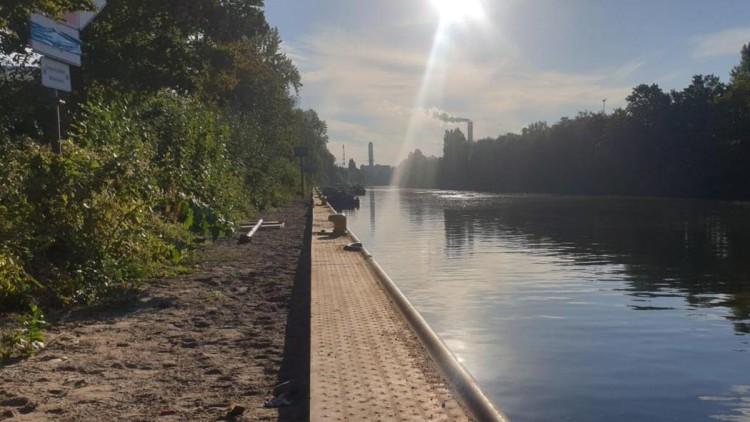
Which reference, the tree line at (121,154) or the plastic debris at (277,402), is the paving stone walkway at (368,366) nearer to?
the plastic debris at (277,402)

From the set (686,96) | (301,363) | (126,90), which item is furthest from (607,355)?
(686,96)

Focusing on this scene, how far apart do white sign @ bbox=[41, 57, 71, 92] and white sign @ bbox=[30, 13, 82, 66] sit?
0.09 metres

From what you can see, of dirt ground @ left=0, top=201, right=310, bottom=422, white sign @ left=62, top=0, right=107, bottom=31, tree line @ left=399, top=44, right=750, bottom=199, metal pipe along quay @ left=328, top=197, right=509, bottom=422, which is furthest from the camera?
tree line @ left=399, top=44, right=750, bottom=199

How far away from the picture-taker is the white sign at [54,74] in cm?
925

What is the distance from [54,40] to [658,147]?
246 ft

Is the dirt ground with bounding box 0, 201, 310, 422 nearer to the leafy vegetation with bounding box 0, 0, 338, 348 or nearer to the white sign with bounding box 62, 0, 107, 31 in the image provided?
the leafy vegetation with bounding box 0, 0, 338, 348

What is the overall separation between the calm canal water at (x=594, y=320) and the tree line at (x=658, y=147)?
47.1 metres

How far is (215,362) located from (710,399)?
4.64 metres

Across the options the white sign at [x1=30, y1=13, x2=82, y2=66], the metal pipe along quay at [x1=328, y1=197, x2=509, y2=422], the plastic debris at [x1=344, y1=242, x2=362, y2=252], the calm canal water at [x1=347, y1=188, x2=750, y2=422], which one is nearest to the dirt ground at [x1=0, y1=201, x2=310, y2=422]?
the metal pipe along quay at [x1=328, y1=197, x2=509, y2=422]

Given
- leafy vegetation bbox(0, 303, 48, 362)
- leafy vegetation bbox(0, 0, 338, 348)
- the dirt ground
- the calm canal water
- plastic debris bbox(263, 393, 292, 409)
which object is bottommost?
the calm canal water

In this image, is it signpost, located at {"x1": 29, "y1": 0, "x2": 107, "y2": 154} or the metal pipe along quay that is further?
signpost, located at {"x1": 29, "y1": 0, "x2": 107, "y2": 154}

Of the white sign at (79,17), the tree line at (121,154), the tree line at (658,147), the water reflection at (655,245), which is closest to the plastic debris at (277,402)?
the tree line at (121,154)

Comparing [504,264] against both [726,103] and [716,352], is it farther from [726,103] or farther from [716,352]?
[726,103]

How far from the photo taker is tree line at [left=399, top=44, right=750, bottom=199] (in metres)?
66.3
